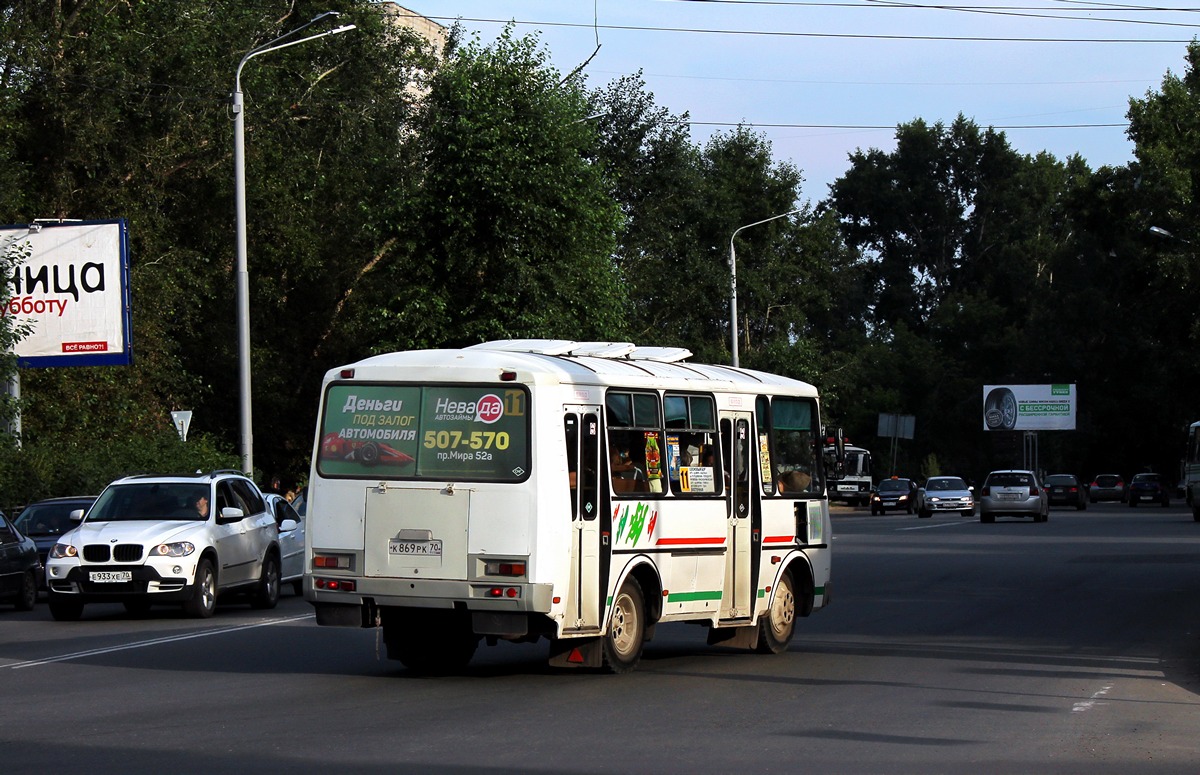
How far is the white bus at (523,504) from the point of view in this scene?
13102mm

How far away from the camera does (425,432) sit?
13586mm

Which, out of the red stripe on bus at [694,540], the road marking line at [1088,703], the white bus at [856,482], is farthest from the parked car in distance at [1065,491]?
the road marking line at [1088,703]

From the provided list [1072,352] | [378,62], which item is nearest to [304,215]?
[378,62]

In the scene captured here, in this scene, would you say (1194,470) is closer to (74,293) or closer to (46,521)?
(74,293)

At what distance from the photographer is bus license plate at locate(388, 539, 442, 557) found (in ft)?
43.3

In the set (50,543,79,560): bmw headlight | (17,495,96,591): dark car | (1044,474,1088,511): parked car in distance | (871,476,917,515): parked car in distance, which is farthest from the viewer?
(1044,474,1088,511): parked car in distance

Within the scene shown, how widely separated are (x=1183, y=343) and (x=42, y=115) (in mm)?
44646

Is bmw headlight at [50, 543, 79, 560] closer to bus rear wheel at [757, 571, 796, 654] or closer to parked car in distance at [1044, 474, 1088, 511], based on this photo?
bus rear wheel at [757, 571, 796, 654]

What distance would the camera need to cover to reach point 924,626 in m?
18.5

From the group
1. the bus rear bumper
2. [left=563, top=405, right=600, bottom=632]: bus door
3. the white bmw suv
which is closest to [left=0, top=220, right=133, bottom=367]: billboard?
the white bmw suv

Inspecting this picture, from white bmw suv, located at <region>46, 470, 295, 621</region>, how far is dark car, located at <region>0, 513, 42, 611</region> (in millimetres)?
1432

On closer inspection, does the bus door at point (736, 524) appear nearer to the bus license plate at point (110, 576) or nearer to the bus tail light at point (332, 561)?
the bus tail light at point (332, 561)

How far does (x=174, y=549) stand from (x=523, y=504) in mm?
8386

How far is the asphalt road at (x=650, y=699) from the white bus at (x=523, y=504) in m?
0.50
